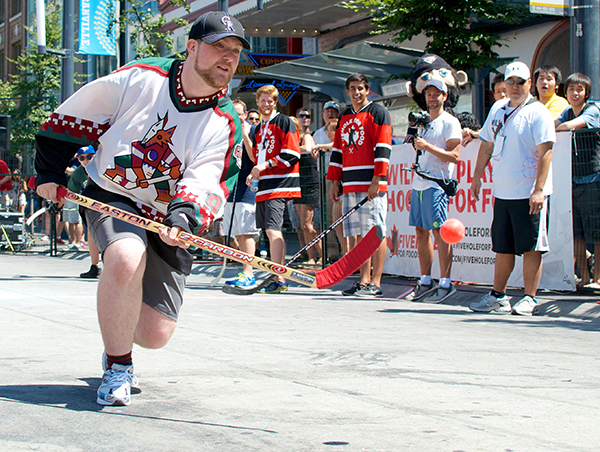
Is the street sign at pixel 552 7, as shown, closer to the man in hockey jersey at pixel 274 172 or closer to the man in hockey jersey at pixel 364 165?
the man in hockey jersey at pixel 364 165

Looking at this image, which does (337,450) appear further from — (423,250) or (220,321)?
(423,250)

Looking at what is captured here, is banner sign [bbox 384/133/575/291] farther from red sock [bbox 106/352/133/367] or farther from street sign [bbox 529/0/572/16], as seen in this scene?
red sock [bbox 106/352/133/367]

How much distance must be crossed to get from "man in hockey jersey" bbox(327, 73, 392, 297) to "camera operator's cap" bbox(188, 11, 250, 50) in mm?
4506

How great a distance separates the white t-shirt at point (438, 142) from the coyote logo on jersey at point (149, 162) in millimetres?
4482

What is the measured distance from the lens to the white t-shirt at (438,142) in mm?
7797

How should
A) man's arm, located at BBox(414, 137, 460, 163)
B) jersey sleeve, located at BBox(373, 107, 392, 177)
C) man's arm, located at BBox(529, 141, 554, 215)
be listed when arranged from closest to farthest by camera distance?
1. man's arm, located at BBox(529, 141, 554, 215)
2. man's arm, located at BBox(414, 137, 460, 163)
3. jersey sleeve, located at BBox(373, 107, 392, 177)

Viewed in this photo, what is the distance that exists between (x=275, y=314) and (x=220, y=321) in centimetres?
69

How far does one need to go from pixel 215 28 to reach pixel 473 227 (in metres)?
5.19

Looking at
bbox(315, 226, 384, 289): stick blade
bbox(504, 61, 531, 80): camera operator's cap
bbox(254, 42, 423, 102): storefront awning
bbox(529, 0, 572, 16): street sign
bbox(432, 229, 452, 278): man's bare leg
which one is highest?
bbox(254, 42, 423, 102): storefront awning

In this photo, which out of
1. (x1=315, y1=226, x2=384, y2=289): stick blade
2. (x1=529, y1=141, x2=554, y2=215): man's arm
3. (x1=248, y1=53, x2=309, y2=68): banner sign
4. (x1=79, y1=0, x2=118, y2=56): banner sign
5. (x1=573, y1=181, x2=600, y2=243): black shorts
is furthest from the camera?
(x1=79, y1=0, x2=118, y2=56): banner sign

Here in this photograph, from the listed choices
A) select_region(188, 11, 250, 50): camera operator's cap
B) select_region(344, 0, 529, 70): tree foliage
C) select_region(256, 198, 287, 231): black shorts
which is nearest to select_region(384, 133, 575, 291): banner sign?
select_region(256, 198, 287, 231): black shorts

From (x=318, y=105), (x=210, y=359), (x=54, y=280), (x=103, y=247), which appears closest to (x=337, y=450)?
(x=103, y=247)

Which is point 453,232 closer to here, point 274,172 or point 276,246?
point 276,246

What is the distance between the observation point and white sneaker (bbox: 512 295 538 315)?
22.4ft
